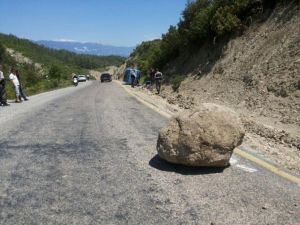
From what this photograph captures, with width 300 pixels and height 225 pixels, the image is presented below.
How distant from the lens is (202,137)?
20.5 feet

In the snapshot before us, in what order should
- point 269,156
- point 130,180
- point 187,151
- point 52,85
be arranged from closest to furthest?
point 130,180 < point 187,151 < point 269,156 < point 52,85

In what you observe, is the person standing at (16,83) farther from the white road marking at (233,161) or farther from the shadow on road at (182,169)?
the white road marking at (233,161)

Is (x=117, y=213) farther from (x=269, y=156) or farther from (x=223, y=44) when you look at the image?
(x=223, y=44)

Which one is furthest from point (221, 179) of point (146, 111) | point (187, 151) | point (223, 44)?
point (223, 44)

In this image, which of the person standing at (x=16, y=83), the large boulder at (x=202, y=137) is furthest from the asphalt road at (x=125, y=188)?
the person standing at (x=16, y=83)

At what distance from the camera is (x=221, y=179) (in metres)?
5.80

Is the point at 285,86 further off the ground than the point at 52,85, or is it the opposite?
the point at 285,86

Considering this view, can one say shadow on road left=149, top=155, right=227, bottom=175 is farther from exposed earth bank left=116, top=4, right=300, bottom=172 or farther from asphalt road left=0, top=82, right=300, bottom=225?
exposed earth bank left=116, top=4, right=300, bottom=172

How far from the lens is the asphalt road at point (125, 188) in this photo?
4.50m

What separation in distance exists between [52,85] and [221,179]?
41967mm

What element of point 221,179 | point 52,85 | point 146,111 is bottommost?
point 52,85

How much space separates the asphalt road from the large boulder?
177 millimetres

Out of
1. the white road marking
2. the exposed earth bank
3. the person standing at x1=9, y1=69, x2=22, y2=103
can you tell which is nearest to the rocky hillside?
the exposed earth bank

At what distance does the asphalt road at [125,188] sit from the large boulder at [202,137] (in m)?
0.18
